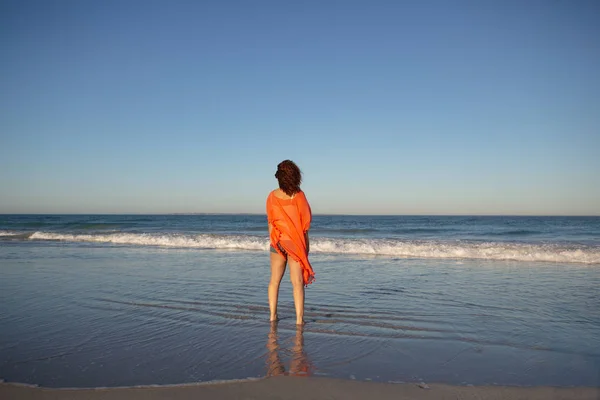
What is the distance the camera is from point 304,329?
16.1ft

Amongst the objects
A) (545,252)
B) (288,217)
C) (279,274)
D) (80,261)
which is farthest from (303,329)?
(545,252)

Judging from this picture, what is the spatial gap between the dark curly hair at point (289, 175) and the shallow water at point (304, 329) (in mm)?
1569

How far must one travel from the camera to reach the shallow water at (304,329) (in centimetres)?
358

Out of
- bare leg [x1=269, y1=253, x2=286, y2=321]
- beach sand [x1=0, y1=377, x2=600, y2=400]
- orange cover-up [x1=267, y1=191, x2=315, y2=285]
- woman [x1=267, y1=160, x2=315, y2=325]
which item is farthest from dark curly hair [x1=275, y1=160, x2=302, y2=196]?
beach sand [x1=0, y1=377, x2=600, y2=400]

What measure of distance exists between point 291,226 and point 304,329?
3.75ft

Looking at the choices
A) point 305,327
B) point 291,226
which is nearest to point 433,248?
point 305,327

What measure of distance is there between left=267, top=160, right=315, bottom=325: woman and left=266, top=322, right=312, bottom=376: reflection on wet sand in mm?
628

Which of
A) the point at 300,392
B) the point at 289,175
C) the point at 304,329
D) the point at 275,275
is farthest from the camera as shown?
the point at 275,275

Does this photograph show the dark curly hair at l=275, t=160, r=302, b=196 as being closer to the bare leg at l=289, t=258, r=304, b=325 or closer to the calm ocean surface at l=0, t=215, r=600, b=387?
the bare leg at l=289, t=258, r=304, b=325

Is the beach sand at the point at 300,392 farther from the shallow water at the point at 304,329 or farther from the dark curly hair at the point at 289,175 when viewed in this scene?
the dark curly hair at the point at 289,175

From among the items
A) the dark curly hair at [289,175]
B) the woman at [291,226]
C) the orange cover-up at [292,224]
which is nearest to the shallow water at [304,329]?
the woman at [291,226]

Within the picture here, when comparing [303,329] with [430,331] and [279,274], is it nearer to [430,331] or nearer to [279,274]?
[279,274]

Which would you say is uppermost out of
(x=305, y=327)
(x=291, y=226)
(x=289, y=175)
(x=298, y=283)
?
(x=289, y=175)

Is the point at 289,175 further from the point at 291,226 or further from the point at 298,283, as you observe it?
the point at 298,283
